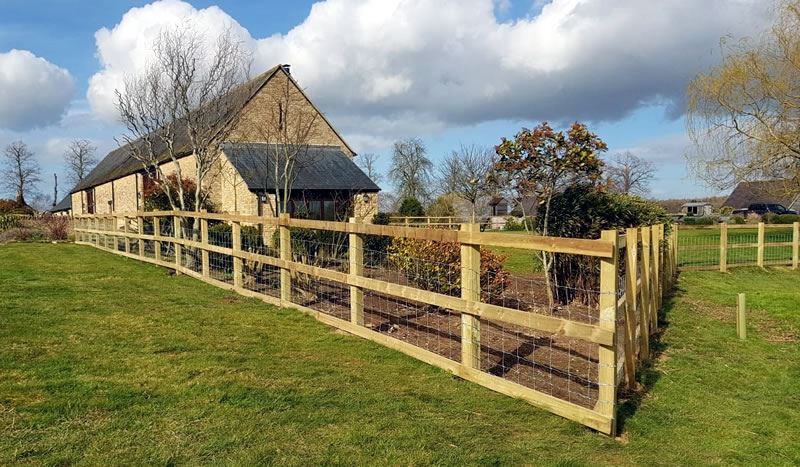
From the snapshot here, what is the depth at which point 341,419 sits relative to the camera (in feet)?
13.1

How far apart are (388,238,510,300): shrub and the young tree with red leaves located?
830 mm

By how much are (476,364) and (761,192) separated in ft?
60.1

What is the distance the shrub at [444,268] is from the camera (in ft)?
29.8

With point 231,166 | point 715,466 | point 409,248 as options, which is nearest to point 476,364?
point 715,466

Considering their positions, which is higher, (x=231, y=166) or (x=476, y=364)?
(x=231, y=166)

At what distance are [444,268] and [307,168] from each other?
19861mm

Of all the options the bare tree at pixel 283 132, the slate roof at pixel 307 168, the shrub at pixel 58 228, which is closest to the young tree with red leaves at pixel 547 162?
the bare tree at pixel 283 132

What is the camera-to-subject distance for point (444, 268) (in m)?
9.20

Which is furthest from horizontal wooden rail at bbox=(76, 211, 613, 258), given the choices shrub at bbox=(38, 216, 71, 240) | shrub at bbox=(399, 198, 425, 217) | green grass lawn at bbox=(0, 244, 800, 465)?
shrub at bbox=(399, 198, 425, 217)

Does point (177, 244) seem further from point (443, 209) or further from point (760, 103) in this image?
point (443, 209)

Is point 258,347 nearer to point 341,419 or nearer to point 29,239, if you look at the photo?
point 341,419

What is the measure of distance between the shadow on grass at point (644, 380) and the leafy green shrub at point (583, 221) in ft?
4.33

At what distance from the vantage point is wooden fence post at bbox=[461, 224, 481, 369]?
506 centimetres

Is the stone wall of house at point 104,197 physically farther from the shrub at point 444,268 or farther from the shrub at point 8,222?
the shrub at point 444,268
